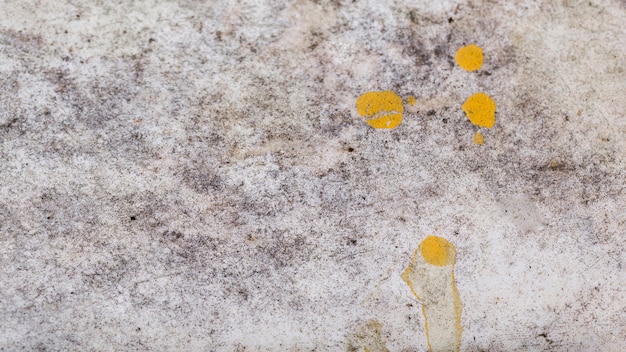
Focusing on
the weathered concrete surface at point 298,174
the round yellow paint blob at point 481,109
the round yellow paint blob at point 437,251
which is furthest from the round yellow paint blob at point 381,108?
the round yellow paint blob at point 437,251

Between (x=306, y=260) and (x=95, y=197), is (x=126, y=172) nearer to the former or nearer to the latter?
(x=95, y=197)

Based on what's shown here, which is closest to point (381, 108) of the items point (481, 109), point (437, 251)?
point (481, 109)

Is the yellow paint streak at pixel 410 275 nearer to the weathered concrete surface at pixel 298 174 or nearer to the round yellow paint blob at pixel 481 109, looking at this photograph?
the weathered concrete surface at pixel 298 174

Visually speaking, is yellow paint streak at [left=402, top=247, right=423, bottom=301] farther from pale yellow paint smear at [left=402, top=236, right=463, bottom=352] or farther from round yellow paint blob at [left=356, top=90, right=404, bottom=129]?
round yellow paint blob at [left=356, top=90, right=404, bottom=129]

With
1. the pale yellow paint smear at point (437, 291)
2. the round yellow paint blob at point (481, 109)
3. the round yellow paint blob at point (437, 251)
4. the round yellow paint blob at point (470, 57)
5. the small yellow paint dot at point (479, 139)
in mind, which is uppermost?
the round yellow paint blob at point (470, 57)

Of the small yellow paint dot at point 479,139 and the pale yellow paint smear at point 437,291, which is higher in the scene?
the small yellow paint dot at point 479,139

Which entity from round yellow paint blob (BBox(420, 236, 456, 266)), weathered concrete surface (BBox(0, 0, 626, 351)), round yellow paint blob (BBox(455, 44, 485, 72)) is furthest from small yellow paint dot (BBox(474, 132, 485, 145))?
round yellow paint blob (BBox(420, 236, 456, 266))

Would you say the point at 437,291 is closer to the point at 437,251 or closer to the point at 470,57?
the point at 437,251
